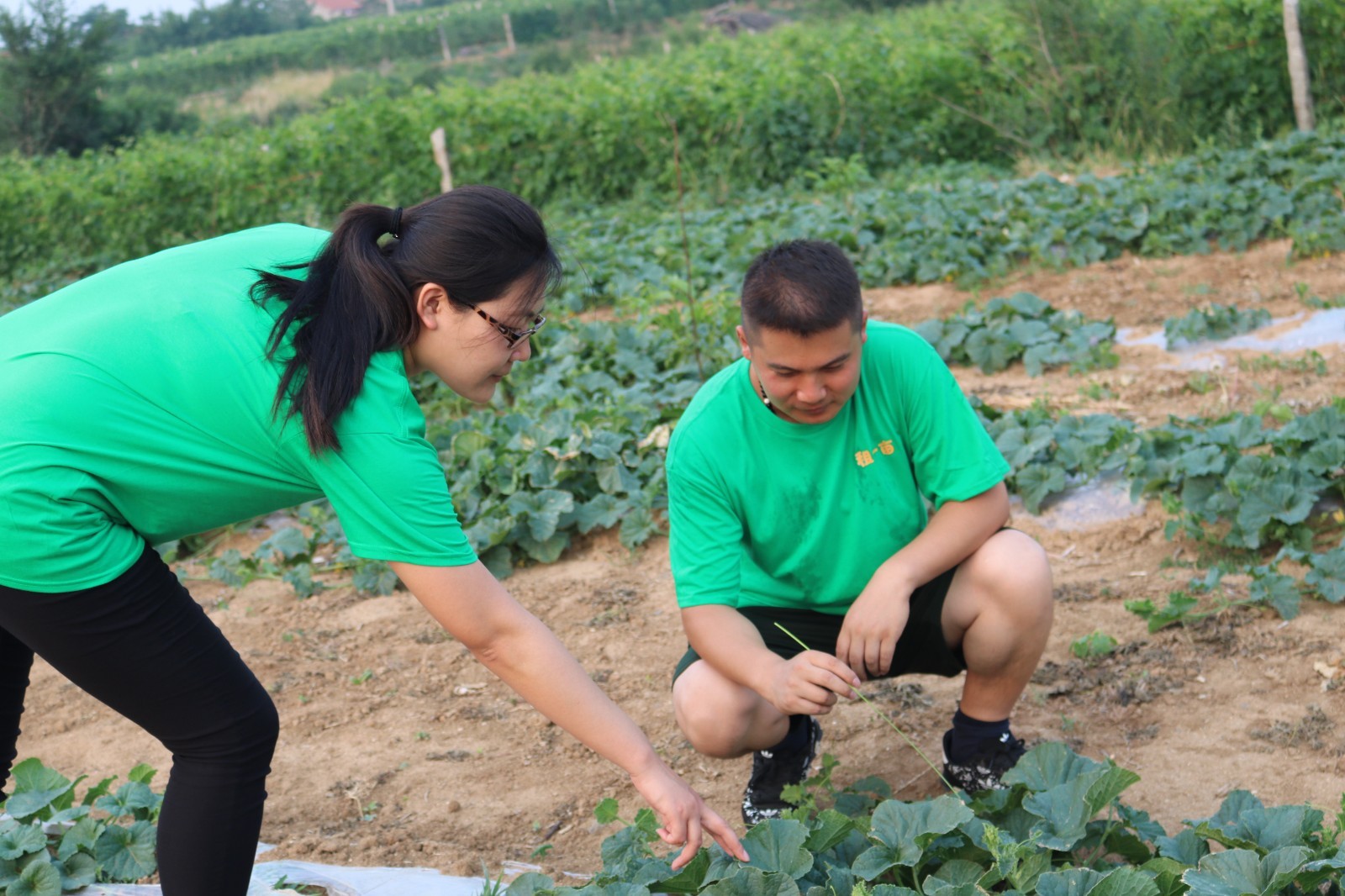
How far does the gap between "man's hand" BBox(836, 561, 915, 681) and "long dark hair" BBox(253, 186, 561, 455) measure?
2.78 feet

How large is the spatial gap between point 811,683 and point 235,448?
0.96m

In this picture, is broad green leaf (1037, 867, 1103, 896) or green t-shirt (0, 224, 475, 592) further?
broad green leaf (1037, 867, 1103, 896)

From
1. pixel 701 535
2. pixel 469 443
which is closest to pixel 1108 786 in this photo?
pixel 701 535

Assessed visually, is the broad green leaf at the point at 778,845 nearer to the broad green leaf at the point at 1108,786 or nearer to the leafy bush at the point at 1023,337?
the broad green leaf at the point at 1108,786

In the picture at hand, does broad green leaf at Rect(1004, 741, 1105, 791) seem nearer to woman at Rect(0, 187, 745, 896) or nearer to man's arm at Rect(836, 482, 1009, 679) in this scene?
man's arm at Rect(836, 482, 1009, 679)

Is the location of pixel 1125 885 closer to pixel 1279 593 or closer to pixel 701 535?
pixel 701 535

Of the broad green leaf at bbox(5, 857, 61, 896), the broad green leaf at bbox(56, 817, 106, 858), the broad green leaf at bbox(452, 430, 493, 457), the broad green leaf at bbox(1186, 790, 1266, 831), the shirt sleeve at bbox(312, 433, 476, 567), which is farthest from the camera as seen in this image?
the broad green leaf at bbox(452, 430, 493, 457)

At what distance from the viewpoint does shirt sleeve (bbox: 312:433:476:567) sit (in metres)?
1.47

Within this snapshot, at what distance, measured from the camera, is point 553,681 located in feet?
5.15

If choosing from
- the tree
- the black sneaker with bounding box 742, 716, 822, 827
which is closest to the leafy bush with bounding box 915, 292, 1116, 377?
the black sneaker with bounding box 742, 716, 822, 827

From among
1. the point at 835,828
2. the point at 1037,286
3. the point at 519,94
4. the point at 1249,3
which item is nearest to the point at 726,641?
the point at 835,828

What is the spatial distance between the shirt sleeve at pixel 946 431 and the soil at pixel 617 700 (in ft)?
2.33

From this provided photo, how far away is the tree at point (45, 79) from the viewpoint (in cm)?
2062

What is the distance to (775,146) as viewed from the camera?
993cm
